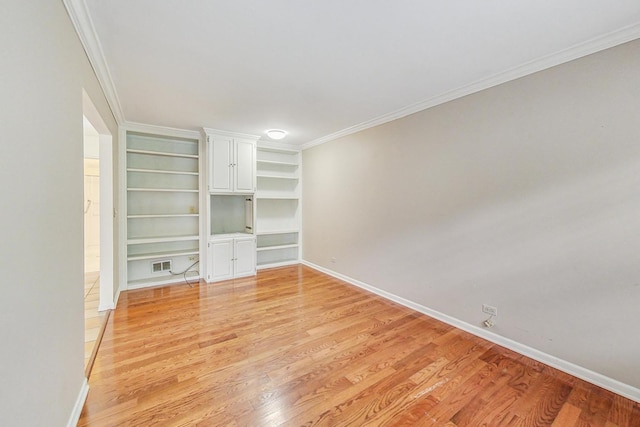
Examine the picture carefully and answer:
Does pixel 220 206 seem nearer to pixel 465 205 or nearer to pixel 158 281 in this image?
pixel 158 281

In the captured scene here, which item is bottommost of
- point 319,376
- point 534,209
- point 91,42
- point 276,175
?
point 319,376

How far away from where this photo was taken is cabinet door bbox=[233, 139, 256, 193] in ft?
14.1

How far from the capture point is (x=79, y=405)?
1611mm

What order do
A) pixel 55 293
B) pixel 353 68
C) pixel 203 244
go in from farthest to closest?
1. pixel 203 244
2. pixel 353 68
3. pixel 55 293

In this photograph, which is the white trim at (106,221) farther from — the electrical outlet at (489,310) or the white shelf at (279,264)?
the electrical outlet at (489,310)

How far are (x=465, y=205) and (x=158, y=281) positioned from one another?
4.38m

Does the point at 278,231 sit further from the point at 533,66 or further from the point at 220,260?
the point at 533,66

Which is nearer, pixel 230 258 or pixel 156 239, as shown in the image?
pixel 156 239

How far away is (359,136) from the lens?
13.0ft

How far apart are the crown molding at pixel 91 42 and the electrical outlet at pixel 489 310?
12.4ft

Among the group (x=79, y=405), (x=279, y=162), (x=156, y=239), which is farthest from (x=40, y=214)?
(x=279, y=162)

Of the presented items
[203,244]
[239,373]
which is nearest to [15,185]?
[239,373]

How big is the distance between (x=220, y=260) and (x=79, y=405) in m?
2.62

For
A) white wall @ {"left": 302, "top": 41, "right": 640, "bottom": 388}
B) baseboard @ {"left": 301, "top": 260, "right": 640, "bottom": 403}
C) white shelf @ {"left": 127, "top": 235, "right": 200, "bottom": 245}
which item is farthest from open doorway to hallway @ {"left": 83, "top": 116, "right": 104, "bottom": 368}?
white wall @ {"left": 302, "top": 41, "right": 640, "bottom": 388}
